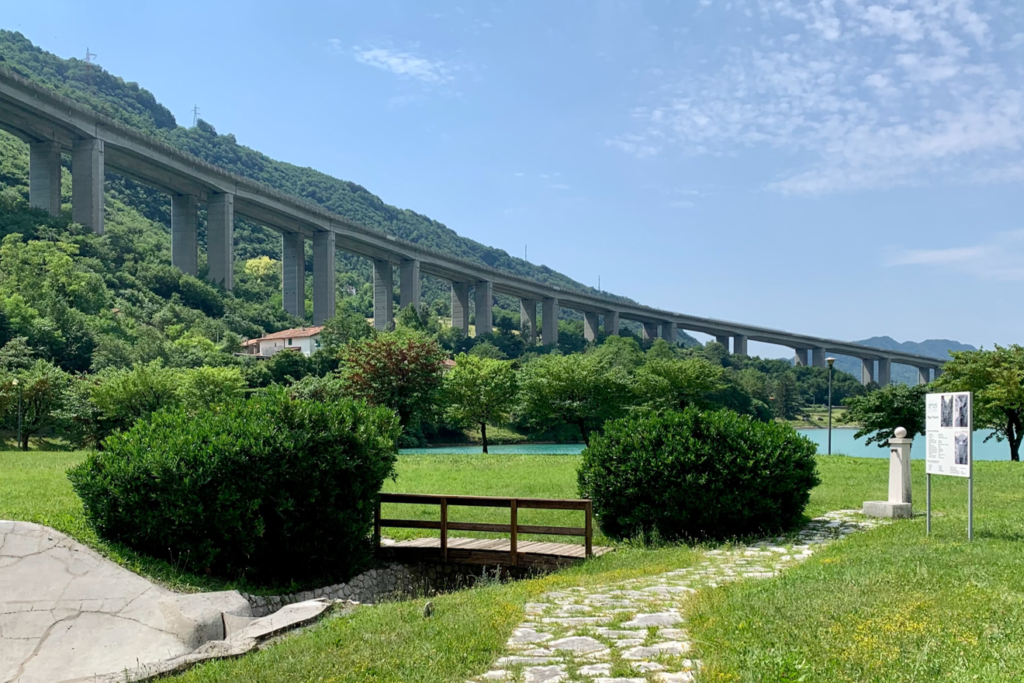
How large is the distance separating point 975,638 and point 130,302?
7884cm

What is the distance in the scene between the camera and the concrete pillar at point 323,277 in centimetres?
10025

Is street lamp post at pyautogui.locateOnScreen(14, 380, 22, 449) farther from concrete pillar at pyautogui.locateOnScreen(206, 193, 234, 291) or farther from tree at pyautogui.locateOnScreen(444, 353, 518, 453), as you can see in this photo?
concrete pillar at pyautogui.locateOnScreen(206, 193, 234, 291)

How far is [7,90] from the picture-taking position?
69625 millimetres

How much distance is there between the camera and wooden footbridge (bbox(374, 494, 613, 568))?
11.7 metres

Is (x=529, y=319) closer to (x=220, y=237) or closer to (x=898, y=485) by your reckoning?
(x=220, y=237)

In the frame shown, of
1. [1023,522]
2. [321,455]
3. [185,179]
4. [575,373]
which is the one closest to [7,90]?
[185,179]

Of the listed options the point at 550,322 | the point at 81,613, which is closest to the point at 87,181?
the point at 550,322

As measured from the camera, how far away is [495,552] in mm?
12031

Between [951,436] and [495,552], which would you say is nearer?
[951,436]

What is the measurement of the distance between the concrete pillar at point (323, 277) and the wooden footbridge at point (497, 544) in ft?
296

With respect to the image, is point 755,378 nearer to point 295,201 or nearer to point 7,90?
point 295,201

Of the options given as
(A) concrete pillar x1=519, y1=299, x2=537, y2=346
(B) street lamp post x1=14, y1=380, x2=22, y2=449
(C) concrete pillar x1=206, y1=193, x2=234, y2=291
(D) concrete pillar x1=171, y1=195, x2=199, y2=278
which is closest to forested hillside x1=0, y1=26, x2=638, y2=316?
(A) concrete pillar x1=519, y1=299, x2=537, y2=346

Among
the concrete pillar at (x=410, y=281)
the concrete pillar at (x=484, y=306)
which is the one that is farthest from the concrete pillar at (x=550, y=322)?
the concrete pillar at (x=410, y=281)

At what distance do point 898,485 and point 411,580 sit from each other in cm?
844
